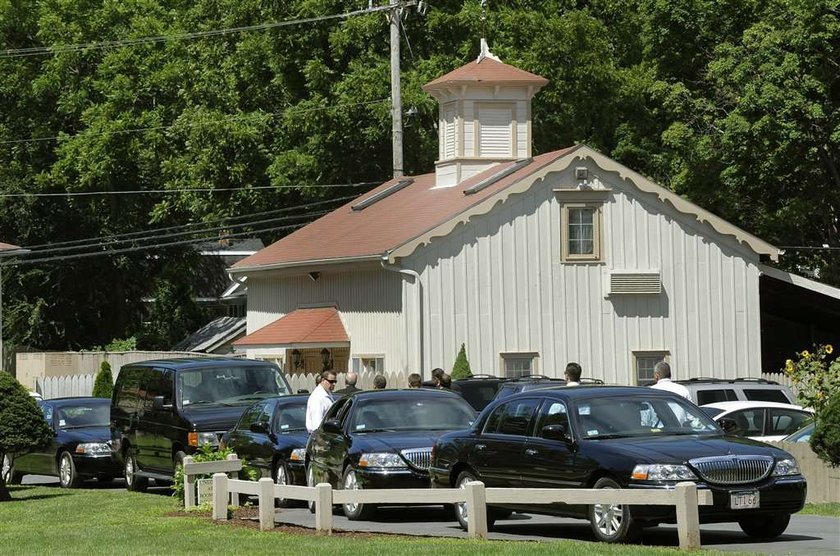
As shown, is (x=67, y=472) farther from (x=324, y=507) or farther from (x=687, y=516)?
(x=687, y=516)

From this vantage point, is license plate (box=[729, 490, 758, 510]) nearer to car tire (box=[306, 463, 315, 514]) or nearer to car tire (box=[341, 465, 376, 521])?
car tire (box=[341, 465, 376, 521])

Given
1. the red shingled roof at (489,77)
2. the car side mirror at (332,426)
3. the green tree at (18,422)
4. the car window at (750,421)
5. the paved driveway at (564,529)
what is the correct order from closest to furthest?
the paved driveway at (564,529), the car side mirror at (332,426), the car window at (750,421), the green tree at (18,422), the red shingled roof at (489,77)

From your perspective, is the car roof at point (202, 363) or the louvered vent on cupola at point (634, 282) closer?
the car roof at point (202, 363)

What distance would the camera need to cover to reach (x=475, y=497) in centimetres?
1648

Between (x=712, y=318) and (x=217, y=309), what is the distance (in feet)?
137

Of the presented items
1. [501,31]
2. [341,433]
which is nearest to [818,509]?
[341,433]

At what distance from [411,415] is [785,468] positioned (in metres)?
6.27

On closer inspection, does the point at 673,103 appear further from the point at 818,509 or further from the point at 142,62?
the point at 818,509

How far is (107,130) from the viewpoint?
59.0 meters

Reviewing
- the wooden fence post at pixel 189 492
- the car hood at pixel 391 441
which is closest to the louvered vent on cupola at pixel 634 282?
the car hood at pixel 391 441

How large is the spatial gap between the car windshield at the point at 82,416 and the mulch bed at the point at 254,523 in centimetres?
933

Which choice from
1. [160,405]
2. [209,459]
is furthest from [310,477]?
[160,405]

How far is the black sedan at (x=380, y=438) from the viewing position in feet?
66.2

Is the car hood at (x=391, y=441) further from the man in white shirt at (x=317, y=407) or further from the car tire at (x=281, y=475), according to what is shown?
the car tire at (x=281, y=475)
